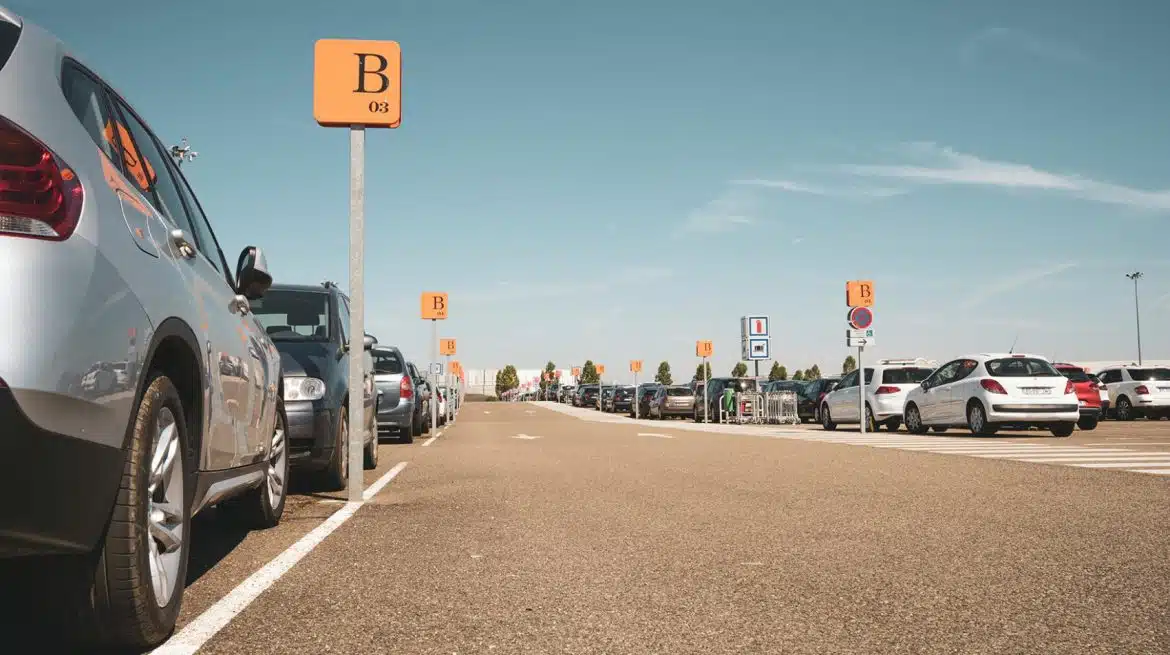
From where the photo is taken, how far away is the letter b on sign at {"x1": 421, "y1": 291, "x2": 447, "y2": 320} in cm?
2567

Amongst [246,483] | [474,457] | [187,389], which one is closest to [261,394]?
[246,483]

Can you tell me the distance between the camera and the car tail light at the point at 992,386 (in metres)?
18.7

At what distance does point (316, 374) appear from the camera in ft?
27.0

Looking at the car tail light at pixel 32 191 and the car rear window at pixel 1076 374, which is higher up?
the car tail light at pixel 32 191

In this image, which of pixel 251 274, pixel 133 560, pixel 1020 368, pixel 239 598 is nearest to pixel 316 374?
pixel 251 274

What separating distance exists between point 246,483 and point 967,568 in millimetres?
3644

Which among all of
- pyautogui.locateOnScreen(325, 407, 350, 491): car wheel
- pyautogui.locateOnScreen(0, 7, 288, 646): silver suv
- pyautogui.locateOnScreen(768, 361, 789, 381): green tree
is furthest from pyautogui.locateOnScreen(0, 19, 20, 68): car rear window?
pyautogui.locateOnScreen(768, 361, 789, 381): green tree

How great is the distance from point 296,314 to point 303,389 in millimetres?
1739

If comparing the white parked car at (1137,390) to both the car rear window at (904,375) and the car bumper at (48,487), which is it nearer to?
the car rear window at (904,375)

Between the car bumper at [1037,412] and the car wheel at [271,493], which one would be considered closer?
the car wheel at [271,493]

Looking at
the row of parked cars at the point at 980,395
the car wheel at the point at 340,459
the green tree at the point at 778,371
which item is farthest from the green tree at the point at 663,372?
the car wheel at the point at 340,459

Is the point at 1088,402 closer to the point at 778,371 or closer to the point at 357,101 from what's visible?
the point at 357,101

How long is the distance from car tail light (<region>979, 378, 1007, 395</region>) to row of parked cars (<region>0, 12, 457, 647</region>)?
16975mm

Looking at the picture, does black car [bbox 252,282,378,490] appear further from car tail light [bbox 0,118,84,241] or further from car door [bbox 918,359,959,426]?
car door [bbox 918,359,959,426]
